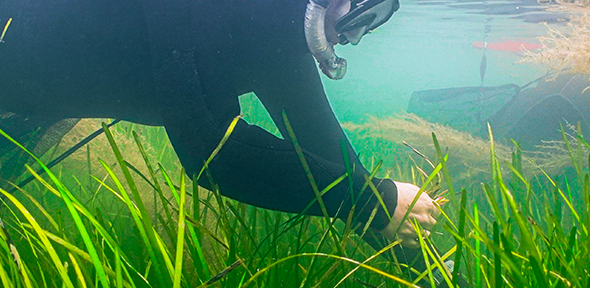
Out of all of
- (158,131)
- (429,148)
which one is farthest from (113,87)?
(429,148)

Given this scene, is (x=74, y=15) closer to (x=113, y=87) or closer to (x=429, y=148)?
(x=113, y=87)

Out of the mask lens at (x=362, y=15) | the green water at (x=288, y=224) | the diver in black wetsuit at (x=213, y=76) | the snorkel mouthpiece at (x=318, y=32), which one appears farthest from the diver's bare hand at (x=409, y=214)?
the mask lens at (x=362, y=15)

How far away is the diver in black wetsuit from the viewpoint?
4.41 ft

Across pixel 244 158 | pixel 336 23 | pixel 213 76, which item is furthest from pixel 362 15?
pixel 244 158

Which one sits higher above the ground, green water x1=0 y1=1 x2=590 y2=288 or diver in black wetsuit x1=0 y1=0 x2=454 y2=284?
diver in black wetsuit x1=0 y1=0 x2=454 y2=284

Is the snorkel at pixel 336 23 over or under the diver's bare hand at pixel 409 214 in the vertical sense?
over

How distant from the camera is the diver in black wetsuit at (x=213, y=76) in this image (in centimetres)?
134

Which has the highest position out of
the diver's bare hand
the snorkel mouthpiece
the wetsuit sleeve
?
the snorkel mouthpiece

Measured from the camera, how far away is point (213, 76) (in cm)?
138

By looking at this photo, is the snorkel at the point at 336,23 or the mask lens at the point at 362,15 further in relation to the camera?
the mask lens at the point at 362,15

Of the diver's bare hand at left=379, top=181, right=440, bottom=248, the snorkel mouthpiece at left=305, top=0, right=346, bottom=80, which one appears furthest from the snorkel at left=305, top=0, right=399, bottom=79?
the diver's bare hand at left=379, top=181, right=440, bottom=248

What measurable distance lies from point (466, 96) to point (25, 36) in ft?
34.8

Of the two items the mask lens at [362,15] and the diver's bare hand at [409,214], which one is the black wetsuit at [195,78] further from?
the mask lens at [362,15]

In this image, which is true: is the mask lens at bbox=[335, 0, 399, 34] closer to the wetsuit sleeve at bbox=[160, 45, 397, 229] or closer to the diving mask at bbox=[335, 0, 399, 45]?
the diving mask at bbox=[335, 0, 399, 45]
